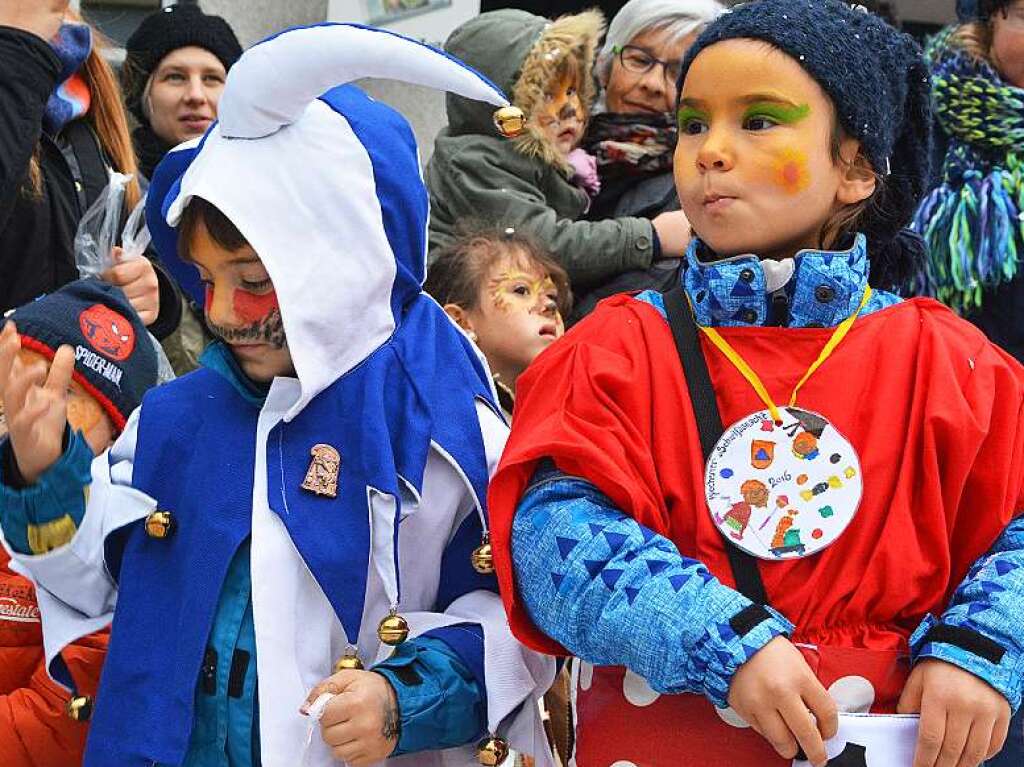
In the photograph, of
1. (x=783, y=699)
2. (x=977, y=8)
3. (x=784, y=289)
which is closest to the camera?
(x=783, y=699)

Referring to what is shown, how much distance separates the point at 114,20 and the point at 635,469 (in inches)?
160

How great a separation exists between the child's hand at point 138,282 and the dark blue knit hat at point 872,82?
137 cm

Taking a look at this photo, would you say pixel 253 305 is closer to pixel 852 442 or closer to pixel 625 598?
pixel 625 598

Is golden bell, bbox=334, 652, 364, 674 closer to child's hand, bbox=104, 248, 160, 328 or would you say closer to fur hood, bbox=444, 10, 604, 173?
child's hand, bbox=104, 248, 160, 328

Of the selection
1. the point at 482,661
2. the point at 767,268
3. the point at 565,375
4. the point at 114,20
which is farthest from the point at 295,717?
the point at 114,20

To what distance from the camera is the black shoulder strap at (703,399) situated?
1869 millimetres

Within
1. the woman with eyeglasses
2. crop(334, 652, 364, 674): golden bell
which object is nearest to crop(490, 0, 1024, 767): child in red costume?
crop(334, 652, 364, 674): golden bell

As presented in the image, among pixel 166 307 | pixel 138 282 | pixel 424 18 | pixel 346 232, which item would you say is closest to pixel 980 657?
pixel 346 232

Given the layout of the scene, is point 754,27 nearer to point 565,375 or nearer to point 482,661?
point 565,375

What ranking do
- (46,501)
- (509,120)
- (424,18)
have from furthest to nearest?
(424,18)
(46,501)
(509,120)

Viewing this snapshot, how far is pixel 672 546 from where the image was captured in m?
1.83

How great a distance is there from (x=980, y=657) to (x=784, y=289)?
548 mm

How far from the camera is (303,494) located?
2.24 meters

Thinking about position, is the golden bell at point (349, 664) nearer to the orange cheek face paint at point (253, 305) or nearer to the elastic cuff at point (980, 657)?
the orange cheek face paint at point (253, 305)
